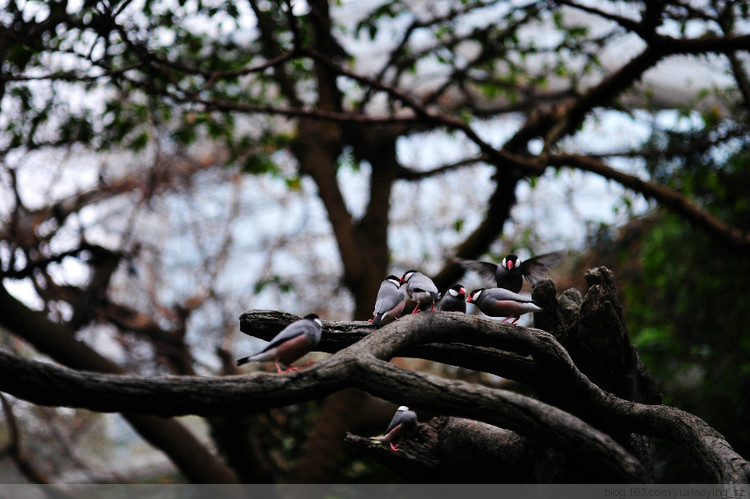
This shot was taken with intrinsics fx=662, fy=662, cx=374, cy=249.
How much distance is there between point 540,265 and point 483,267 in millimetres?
276

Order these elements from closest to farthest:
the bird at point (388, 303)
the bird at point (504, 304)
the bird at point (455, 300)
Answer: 1. the bird at point (388, 303)
2. the bird at point (504, 304)
3. the bird at point (455, 300)

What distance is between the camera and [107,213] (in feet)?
26.3

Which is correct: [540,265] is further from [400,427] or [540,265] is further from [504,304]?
[400,427]

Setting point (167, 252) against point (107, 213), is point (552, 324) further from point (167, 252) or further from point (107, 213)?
point (107, 213)

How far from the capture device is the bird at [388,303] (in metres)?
2.36

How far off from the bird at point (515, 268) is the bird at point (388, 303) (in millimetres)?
664

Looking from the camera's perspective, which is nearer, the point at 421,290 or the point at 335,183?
the point at 421,290

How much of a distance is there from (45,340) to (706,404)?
5.75 m

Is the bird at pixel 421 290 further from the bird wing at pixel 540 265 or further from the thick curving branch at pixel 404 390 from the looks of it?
the bird wing at pixel 540 265

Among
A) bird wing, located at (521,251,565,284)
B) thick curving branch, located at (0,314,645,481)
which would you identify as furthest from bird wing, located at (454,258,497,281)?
thick curving branch, located at (0,314,645,481)

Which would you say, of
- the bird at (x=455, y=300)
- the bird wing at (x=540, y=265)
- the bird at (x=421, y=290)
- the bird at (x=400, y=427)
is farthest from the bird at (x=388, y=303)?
the bird wing at (x=540, y=265)

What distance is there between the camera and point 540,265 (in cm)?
321

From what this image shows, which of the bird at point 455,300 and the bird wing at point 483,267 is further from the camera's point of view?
the bird wing at point 483,267

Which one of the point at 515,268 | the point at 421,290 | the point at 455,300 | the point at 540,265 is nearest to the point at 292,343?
the point at 421,290
